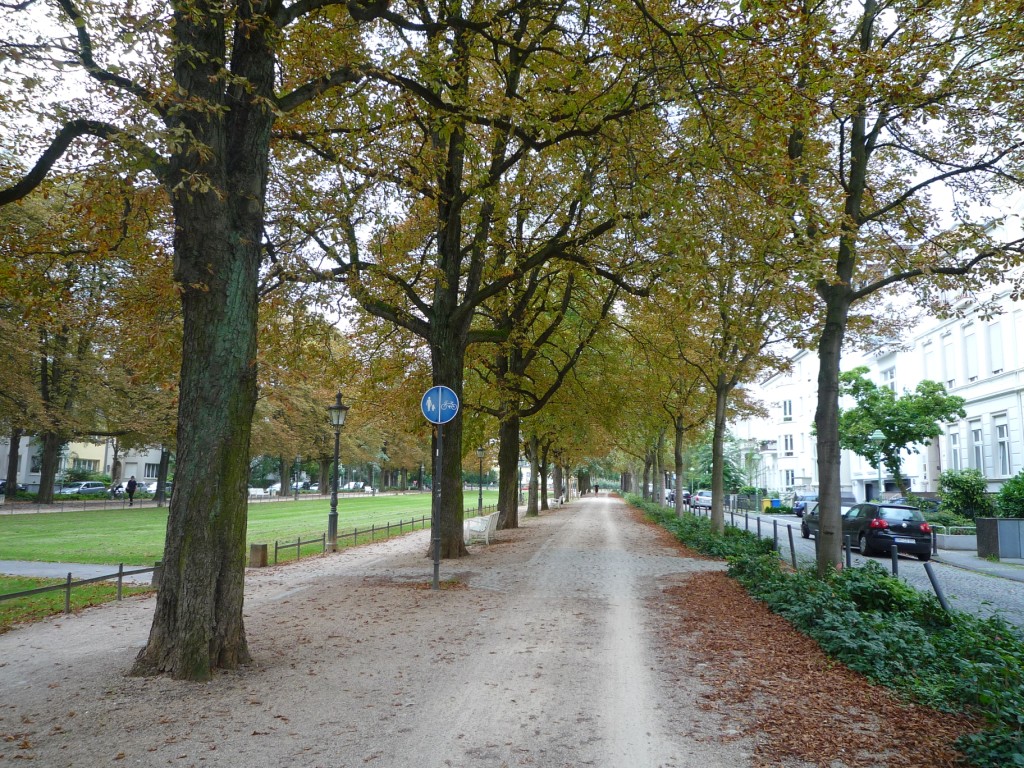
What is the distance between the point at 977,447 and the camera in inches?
1361

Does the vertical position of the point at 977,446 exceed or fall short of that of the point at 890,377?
it falls short

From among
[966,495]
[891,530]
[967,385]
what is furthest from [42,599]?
[967,385]

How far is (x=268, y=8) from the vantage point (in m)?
7.31

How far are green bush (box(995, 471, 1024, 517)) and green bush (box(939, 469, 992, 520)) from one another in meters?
1.11

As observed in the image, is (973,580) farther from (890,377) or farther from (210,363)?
(890,377)

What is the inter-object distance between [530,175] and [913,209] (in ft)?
26.3

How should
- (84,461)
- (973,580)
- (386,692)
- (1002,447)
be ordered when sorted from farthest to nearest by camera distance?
(84,461) → (1002,447) → (973,580) → (386,692)

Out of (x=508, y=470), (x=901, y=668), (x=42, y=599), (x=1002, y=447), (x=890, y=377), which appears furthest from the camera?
(x=890, y=377)

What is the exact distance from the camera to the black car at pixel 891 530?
19.8m

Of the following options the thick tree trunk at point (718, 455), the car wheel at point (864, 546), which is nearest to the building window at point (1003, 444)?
the car wheel at point (864, 546)

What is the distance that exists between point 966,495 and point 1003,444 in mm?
5934

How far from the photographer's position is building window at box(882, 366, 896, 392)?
46.9 meters

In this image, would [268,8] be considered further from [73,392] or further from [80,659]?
[73,392]

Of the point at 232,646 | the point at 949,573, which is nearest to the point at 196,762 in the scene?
the point at 232,646
